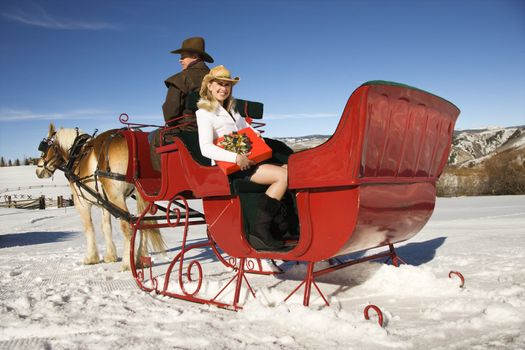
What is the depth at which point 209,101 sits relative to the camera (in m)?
4.02

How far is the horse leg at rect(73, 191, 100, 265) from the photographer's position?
693 cm

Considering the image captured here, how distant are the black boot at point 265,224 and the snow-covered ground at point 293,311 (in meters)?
0.44

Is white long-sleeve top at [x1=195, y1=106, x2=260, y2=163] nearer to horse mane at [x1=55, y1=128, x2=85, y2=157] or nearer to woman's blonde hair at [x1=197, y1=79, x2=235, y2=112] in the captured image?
woman's blonde hair at [x1=197, y1=79, x2=235, y2=112]

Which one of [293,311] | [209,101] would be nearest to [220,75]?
[209,101]

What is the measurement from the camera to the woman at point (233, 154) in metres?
3.65

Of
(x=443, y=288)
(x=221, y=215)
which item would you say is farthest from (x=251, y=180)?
(x=443, y=288)

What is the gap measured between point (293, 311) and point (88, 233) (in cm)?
503

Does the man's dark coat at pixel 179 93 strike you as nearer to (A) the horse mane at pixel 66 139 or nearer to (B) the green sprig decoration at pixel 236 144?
(B) the green sprig decoration at pixel 236 144

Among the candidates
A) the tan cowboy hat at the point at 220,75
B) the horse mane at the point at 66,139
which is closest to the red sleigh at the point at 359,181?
the tan cowboy hat at the point at 220,75

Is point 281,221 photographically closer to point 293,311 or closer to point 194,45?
point 293,311

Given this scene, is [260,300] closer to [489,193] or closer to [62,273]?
[62,273]

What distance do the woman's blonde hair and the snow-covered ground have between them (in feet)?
5.37

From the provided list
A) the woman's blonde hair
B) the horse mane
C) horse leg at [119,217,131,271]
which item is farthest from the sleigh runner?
the horse mane

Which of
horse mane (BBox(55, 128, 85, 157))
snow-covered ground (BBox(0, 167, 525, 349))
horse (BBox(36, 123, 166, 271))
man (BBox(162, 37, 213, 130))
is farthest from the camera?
horse mane (BBox(55, 128, 85, 157))
